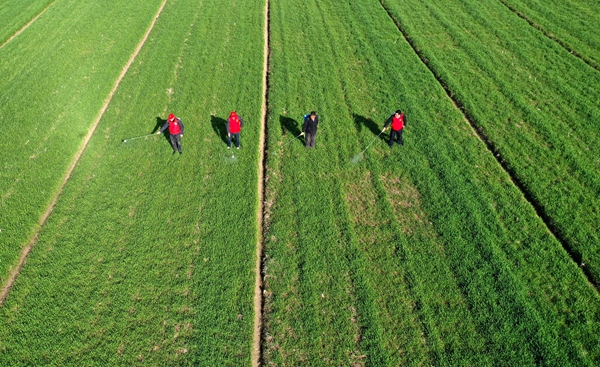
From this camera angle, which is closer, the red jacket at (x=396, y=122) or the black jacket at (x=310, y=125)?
the black jacket at (x=310, y=125)

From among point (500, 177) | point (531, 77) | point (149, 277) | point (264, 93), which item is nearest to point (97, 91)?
point (264, 93)

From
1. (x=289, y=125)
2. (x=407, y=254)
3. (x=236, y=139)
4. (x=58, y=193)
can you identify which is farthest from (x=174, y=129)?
(x=407, y=254)

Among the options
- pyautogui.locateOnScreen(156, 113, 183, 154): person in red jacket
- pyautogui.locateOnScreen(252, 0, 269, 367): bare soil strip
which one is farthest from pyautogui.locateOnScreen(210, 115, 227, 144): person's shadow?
pyautogui.locateOnScreen(156, 113, 183, 154): person in red jacket

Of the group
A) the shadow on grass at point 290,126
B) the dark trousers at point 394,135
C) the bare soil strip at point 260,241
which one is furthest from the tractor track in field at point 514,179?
the bare soil strip at point 260,241

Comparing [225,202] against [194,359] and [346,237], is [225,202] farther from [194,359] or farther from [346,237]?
[194,359]

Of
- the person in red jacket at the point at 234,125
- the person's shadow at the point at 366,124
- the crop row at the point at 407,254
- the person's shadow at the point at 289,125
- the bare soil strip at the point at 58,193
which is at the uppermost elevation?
the person in red jacket at the point at 234,125

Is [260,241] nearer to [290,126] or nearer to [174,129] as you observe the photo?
[174,129]

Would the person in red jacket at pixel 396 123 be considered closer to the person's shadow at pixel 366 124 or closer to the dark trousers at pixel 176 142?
the person's shadow at pixel 366 124
